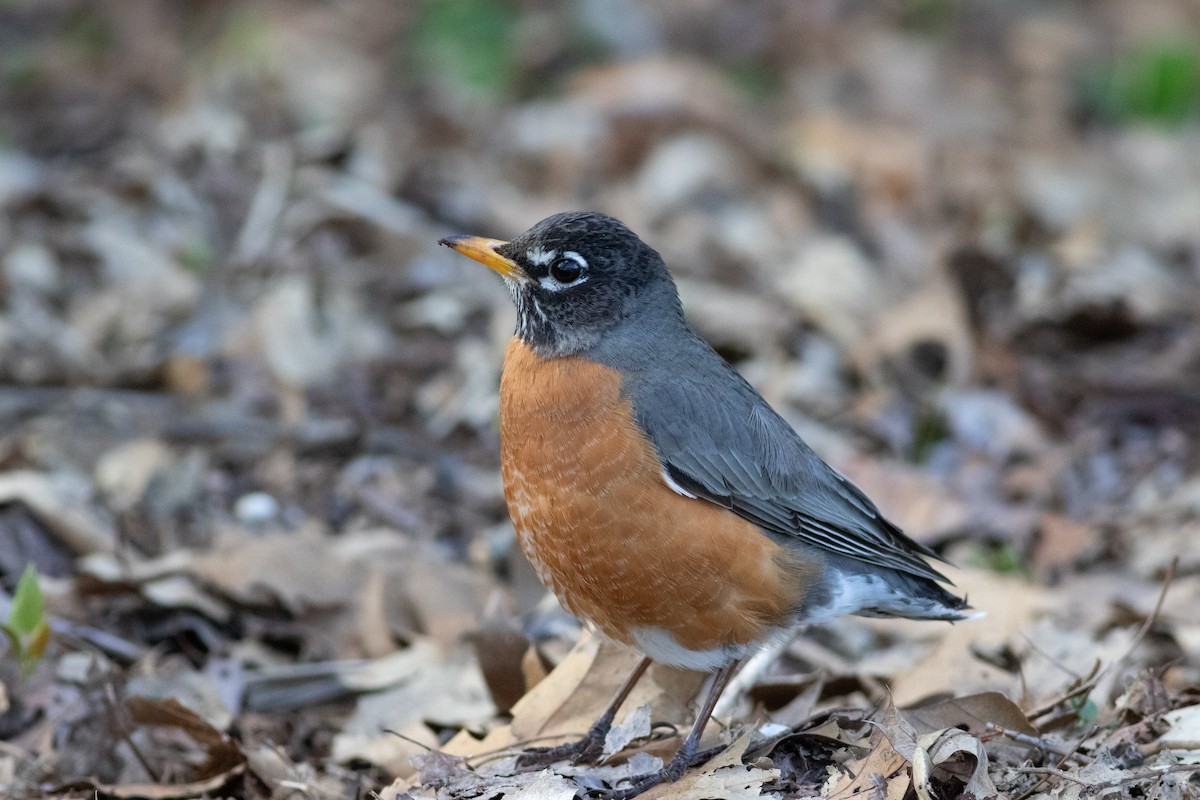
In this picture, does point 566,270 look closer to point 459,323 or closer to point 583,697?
point 583,697

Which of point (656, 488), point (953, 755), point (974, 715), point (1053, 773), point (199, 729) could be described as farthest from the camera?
point (656, 488)

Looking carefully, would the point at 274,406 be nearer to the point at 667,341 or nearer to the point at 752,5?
the point at 667,341

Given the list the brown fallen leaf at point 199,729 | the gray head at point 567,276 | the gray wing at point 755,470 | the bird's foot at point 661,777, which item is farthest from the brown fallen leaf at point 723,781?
the gray head at point 567,276

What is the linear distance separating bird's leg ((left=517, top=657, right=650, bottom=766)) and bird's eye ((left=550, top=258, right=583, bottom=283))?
154 centimetres

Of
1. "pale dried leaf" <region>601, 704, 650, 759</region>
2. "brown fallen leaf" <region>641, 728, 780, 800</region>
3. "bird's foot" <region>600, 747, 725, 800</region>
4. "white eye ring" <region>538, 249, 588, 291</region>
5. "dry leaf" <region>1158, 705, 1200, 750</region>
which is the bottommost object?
"bird's foot" <region>600, 747, 725, 800</region>

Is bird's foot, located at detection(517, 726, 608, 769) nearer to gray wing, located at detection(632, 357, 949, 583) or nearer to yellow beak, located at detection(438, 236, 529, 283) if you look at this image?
gray wing, located at detection(632, 357, 949, 583)

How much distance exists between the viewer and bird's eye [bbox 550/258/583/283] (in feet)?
17.6

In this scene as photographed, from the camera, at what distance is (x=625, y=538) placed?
4.75m

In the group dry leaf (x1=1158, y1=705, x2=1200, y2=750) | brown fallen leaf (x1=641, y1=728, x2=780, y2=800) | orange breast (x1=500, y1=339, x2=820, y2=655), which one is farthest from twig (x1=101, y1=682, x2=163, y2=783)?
dry leaf (x1=1158, y1=705, x2=1200, y2=750)

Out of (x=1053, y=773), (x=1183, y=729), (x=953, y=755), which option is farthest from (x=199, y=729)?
(x=1183, y=729)

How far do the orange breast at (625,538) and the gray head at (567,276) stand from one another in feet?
1.14

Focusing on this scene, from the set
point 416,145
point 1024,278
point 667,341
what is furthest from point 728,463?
point 416,145

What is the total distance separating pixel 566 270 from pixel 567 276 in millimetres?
24

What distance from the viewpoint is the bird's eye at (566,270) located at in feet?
17.6
